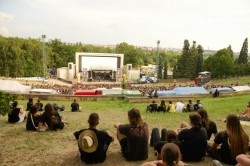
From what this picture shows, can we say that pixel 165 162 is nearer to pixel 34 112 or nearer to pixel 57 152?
pixel 57 152

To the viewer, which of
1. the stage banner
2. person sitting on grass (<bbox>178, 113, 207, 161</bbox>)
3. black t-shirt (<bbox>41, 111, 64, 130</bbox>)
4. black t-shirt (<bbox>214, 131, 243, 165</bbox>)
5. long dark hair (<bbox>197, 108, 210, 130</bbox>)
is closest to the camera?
black t-shirt (<bbox>214, 131, 243, 165</bbox>)

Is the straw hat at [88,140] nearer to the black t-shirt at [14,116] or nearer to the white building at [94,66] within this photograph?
the black t-shirt at [14,116]

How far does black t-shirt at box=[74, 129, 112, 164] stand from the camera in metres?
4.58

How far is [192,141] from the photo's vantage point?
462 cm

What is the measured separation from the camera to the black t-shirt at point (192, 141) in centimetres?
461

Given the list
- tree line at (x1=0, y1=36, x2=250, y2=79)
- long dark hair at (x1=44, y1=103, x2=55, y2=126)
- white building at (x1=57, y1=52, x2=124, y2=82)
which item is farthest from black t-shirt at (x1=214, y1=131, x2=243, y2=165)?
white building at (x1=57, y1=52, x2=124, y2=82)

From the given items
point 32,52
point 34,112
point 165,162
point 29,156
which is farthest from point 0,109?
point 32,52

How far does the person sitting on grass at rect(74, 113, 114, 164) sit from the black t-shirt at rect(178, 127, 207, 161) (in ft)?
4.39

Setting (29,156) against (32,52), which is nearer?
(29,156)

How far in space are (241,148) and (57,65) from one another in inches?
2992

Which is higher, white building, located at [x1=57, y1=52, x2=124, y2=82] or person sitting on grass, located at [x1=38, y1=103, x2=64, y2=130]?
white building, located at [x1=57, y1=52, x2=124, y2=82]

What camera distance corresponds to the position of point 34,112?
6605mm

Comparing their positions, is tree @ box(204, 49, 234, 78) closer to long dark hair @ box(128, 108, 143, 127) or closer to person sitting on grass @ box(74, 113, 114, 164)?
long dark hair @ box(128, 108, 143, 127)

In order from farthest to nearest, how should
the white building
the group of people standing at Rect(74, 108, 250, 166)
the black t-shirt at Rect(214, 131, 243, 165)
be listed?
the white building, the black t-shirt at Rect(214, 131, 243, 165), the group of people standing at Rect(74, 108, 250, 166)
